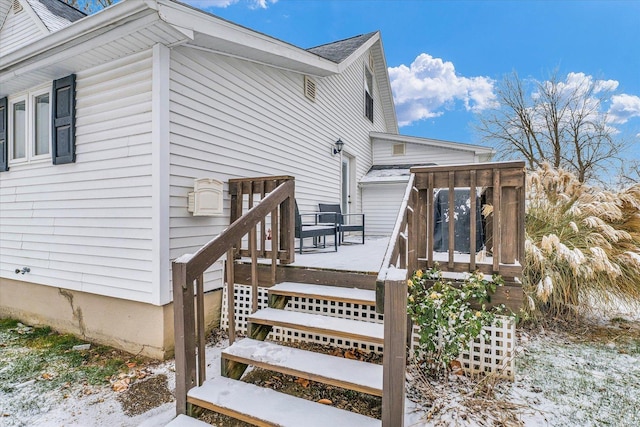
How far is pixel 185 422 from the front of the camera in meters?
2.12

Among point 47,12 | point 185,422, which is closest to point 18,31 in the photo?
point 47,12

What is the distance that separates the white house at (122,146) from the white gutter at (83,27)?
0.01 meters

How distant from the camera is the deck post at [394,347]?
1.66m

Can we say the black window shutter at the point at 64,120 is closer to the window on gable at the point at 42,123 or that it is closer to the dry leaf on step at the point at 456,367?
the window on gable at the point at 42,123

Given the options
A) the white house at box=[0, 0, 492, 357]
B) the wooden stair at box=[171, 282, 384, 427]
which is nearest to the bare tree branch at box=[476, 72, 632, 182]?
the white house at box=[0, 0, 492, 357]

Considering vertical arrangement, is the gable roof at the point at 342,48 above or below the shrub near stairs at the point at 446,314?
above

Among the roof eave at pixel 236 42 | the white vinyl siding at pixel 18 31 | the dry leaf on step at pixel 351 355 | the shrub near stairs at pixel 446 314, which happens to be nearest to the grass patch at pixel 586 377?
the shrub near stairs at pixel 446 314

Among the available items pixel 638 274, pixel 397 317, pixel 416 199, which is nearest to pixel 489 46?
pixel 638 274

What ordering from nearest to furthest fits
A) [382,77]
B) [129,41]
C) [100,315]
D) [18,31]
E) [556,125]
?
[129,41]
[100,315]
[18,31]
[382,77]
[556,125]

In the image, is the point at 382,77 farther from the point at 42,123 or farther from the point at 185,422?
the point at 185,422

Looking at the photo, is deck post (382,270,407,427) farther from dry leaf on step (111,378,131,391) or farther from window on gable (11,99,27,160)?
window on gable (11,99,27,160)

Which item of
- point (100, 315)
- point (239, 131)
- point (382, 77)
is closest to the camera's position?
point (100, 315)

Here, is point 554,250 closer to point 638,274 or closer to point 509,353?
point 638,274

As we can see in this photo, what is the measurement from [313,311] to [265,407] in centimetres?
116
